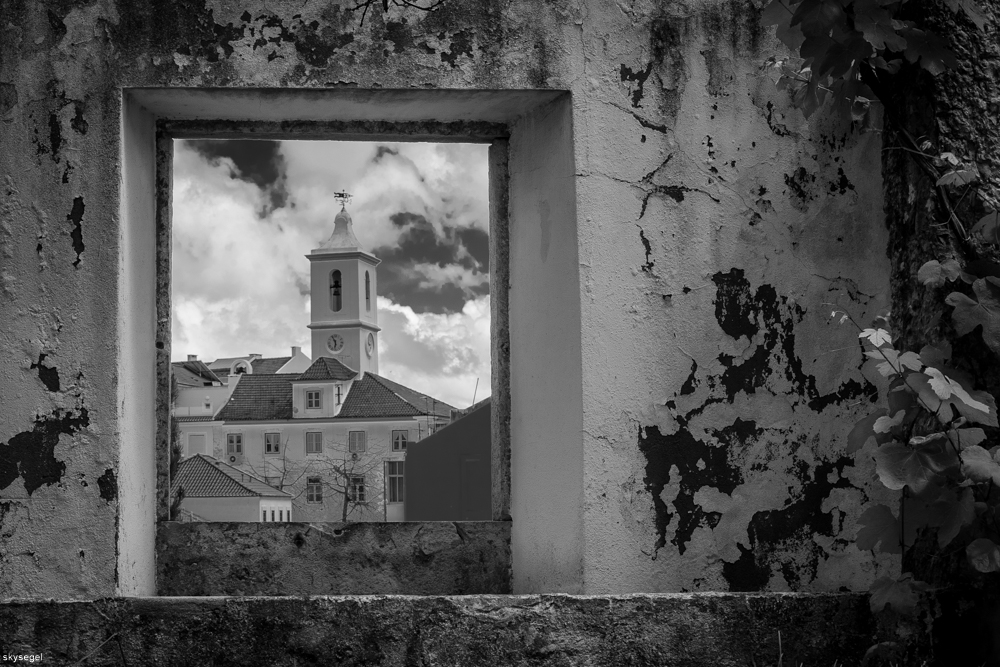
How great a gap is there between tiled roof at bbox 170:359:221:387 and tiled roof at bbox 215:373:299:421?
2.15 m

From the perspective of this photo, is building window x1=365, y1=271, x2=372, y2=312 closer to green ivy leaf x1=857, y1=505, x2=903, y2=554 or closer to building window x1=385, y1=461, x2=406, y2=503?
building window x1=385, y1=461, x2=406, y2=503

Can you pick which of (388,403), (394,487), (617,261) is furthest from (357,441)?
(617,261)

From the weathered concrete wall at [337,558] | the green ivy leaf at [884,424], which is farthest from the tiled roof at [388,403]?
the green ivy leaf at [884,424]

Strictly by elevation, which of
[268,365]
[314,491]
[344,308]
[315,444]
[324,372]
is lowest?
[314,491]

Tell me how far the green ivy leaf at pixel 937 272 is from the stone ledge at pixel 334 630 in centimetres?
107

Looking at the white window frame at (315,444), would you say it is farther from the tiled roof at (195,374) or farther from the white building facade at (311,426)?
the tiled roof at (195,374)

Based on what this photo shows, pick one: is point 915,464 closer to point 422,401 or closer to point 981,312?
point 981,312

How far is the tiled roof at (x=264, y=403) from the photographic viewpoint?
131 ft

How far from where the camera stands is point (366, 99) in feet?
9.45

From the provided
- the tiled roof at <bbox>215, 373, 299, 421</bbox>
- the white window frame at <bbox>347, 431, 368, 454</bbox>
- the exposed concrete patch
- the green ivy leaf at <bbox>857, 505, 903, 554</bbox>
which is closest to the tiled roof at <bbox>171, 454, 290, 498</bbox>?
the white window frame at <bbox>347, 431, 368, 454</bbox>

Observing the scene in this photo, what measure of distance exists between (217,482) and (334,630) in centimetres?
2694

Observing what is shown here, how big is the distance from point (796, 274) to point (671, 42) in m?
0.69

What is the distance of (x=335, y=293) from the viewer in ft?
212

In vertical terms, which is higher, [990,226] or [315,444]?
[990,226]
